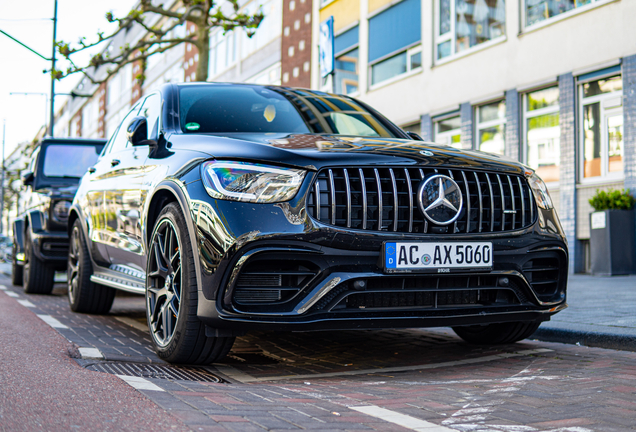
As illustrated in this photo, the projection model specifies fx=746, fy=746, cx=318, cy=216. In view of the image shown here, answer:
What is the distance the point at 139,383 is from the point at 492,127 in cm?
1355

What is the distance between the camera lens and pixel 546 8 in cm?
1442

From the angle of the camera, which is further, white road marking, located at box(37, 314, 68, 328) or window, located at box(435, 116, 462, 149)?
window, located at box(435, 116, 462, 149)

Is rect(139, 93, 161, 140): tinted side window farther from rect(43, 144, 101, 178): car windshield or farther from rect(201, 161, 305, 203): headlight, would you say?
rect(43, 144, 101, 178): car windshield

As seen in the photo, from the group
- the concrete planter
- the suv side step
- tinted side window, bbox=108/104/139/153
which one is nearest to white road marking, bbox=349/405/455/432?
the suv side step

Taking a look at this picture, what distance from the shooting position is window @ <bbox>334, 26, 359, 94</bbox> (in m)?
21.8

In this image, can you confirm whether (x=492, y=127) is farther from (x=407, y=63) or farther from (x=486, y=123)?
(x=407, y=63)

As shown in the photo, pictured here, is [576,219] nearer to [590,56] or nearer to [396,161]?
[590,56]

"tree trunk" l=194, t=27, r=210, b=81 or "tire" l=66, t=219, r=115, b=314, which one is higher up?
"tree trunk" l=194, t=27, r=210, b=81

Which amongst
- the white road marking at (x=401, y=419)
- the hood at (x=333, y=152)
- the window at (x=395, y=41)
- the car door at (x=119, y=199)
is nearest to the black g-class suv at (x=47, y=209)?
the car door at (x=119, y=199)

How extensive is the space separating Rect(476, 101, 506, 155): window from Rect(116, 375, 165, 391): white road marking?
13.0 m

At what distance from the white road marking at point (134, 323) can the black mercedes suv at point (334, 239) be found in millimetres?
1460

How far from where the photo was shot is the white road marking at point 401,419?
9.19 ft

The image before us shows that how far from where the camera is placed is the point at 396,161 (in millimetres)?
3900

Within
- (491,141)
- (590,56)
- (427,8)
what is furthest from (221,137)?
(427,8)
